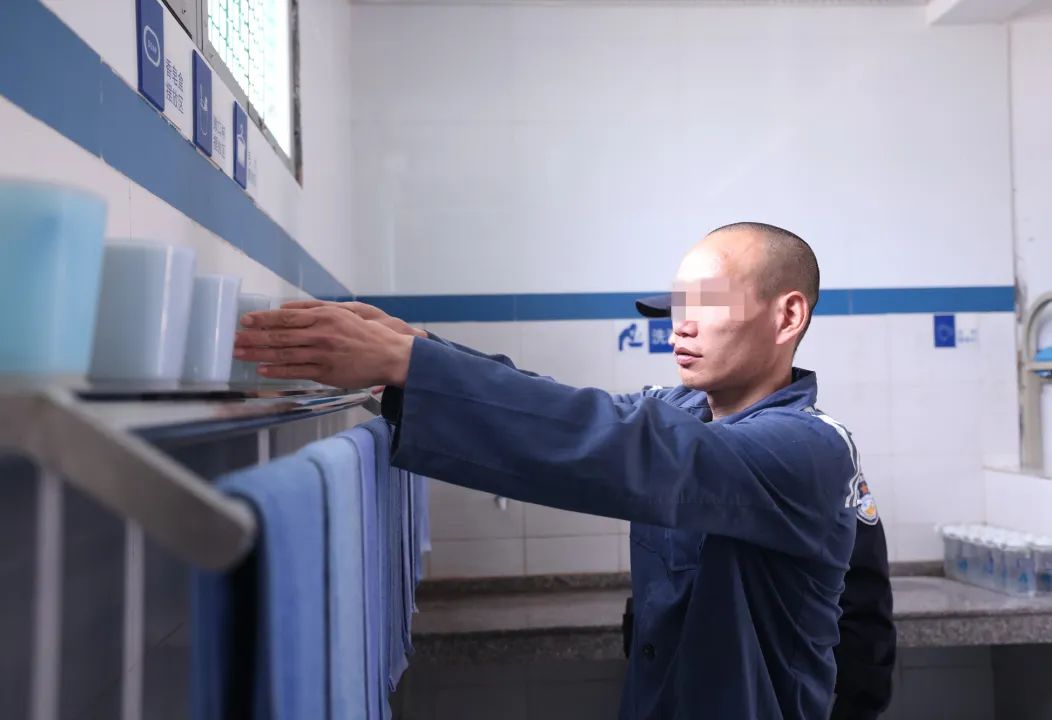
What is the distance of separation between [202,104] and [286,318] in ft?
1.90

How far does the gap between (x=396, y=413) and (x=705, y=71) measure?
2464 millimetres

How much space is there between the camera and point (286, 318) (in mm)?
761

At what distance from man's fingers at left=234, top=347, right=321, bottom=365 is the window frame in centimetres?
56

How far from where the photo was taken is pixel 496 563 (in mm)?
2850

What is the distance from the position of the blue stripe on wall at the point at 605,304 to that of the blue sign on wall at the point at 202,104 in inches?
64.6

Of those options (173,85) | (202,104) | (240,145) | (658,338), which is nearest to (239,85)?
(240,145)

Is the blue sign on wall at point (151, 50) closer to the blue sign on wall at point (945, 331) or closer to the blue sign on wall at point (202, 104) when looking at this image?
the blue sign on wall at point (202, 104)

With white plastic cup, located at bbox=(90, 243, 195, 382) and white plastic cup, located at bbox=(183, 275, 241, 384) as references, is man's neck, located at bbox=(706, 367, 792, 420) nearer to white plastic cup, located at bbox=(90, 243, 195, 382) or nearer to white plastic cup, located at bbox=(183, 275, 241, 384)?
white plastic cup, located at bbox=(183, 275, 241, 384)

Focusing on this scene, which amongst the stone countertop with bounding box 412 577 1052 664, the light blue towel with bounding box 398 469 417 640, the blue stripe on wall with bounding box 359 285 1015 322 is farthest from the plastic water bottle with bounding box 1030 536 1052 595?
the light blue towel with bounding box 398 469 417 640

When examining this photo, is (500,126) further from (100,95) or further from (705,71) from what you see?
(100,95)

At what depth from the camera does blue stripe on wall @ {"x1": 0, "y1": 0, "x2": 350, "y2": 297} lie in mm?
675

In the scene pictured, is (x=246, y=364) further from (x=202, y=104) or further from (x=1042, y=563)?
(x=1042, y=563)

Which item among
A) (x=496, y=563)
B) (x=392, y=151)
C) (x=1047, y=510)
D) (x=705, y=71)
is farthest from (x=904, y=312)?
(x=392, y=151)

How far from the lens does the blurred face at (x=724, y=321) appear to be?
132cm
